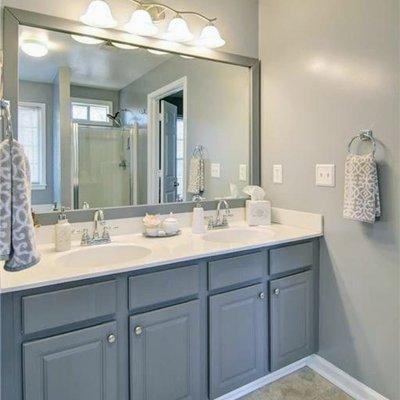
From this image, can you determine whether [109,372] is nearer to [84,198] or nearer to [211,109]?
[84,198]

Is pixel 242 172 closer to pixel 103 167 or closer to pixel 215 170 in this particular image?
pixel 215 170

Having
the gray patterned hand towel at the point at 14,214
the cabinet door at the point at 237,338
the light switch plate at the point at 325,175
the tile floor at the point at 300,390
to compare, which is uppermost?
the light switch plate at the point at 325,175

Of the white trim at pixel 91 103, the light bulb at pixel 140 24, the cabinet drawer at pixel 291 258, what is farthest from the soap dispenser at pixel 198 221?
the light bulb at pixel 140 24

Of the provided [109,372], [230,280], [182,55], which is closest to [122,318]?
[109,372]

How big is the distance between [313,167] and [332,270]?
0.59 m

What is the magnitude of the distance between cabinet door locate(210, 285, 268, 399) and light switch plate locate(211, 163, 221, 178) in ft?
2.67

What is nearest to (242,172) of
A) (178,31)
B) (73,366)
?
(178,31)

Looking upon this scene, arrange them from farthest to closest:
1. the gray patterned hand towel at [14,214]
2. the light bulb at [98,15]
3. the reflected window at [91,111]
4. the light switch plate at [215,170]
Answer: the light switch plate at [215,170], the reflected window at [91,111], the light bulb at [98,15], the gray patterned hand towel at [14,214]

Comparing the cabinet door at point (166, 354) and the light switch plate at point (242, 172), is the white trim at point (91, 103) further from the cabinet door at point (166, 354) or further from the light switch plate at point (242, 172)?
the cabinet door at point (166, 354)

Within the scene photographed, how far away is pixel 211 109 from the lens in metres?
2.28

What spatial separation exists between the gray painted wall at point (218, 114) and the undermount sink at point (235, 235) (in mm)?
274

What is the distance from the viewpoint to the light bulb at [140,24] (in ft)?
5.87

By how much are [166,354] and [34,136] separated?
1.18 metres

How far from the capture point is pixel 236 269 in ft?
5.49
